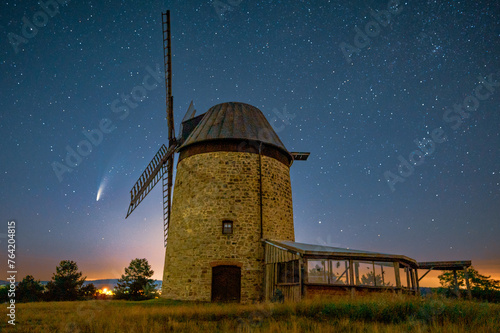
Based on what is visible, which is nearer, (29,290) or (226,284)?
(226,284)

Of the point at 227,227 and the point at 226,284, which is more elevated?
the point at 227,227

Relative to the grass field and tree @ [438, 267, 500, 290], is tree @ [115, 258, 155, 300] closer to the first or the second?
the grass field

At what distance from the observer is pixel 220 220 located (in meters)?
17.3

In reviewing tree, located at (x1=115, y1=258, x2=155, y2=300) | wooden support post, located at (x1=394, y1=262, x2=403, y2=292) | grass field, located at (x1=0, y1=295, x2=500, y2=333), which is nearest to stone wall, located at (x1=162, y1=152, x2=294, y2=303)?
grass field, located at (x1=0, y1=295, x2=500, y2=333)

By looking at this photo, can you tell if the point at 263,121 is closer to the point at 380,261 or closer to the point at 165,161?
the point at 165,161

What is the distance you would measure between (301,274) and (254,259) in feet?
11.8

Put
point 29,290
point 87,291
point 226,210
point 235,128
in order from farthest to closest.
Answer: point 87,291, point 29,290, point 235,128, point 226,210

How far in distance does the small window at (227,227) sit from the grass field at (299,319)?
6281 millimetres

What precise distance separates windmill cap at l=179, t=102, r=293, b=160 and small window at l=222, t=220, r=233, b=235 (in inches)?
179

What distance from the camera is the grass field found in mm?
8273

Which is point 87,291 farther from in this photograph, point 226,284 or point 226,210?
point 226,210

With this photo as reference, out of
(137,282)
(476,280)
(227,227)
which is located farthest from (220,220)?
(476,280)

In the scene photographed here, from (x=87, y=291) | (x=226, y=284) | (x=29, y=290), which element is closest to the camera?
(x=226, y=284)

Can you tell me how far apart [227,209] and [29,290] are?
1736cm
